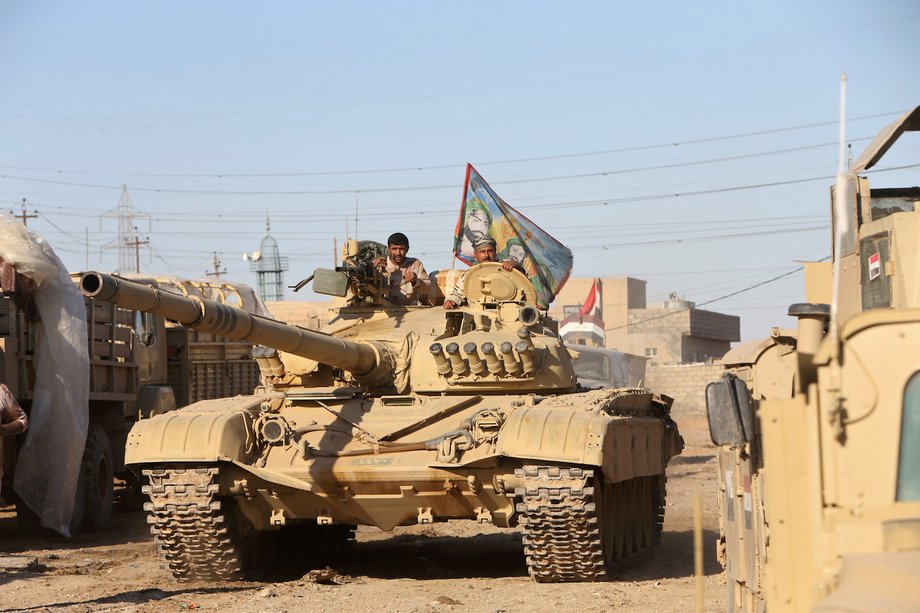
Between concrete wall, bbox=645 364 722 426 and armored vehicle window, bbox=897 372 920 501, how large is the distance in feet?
141

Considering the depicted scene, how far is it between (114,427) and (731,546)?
34.6ft

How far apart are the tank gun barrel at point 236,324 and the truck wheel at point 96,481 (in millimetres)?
5185

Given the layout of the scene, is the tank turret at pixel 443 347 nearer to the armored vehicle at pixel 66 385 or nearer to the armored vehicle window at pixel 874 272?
the armored vehicle at pixel 66 385

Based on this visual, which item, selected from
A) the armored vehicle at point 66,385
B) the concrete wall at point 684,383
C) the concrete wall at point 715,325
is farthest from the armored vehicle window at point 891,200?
the concrete wall at point 715,325

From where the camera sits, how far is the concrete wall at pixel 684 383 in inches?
1890

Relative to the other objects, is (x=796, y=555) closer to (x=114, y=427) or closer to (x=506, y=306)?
(x=506, y=306)

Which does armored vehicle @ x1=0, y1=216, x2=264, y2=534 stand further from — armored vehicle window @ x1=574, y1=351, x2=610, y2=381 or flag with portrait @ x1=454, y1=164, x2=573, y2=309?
armored vehicle window @ x1=574, y1=351, x2=610, y2=381

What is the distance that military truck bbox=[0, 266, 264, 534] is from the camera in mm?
15180

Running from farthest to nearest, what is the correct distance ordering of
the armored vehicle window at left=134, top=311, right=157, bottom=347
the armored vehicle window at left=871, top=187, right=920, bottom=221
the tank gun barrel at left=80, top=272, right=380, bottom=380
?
1. the armored vehicle window at left=134, top=311, right=157, bottom=347
2. the armored vehicle window at left=871, top=187, right=920, bottom=221
3. the tank gun barrel at left=80, top=272, right=380, bottom=380

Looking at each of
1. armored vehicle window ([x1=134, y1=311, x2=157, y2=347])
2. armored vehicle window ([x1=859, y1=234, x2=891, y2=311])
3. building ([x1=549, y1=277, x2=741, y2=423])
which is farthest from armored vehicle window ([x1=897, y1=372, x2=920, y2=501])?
building ([x1=549, y1=277, x2=741, y2=423])

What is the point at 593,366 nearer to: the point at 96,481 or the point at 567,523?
the point at 96,481

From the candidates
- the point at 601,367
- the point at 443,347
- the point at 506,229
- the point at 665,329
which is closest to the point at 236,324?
the point at 443,347

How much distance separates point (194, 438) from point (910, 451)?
7.62 m

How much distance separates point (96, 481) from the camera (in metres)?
16.3
